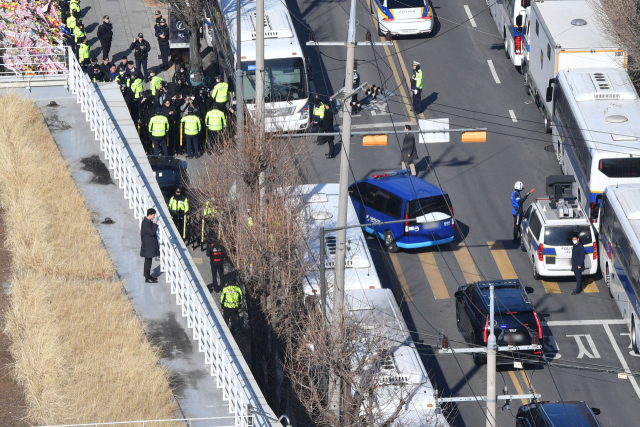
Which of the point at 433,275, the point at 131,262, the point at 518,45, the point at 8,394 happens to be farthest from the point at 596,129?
the point at 8,394

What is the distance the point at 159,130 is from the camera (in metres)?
34.6

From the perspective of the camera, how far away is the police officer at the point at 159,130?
113 ft

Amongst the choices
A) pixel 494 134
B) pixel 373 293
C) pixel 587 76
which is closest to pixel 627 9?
pixel 587 76

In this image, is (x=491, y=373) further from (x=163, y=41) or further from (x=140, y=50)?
(x=163, y=41)

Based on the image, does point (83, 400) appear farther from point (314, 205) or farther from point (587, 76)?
point (587, 76)

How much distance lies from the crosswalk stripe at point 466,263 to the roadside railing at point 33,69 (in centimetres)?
1085

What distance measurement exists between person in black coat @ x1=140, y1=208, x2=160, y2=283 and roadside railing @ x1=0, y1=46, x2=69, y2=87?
8.38 metres

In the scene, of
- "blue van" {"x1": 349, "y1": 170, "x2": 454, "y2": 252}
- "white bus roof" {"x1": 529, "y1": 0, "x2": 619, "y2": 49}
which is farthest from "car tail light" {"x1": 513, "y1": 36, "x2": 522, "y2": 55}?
"blue van" {"x1": 349, "y1": 170, "x2": 454, "y2": 252}

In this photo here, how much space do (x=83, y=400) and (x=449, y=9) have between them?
3090 cm

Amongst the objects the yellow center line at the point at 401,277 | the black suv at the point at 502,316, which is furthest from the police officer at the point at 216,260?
the black suv at the point at 502,316

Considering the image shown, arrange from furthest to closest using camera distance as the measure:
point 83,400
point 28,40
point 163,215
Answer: point 28,40 < point 163,215 < point 83,400

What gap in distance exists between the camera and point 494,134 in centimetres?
3891

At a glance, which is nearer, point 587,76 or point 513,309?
point 513,309

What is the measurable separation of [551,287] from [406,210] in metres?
4.06
